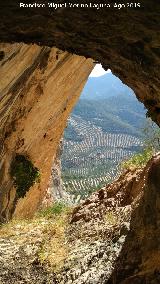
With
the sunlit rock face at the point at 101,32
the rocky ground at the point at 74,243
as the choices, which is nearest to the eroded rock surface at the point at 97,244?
the rocky ground at the point at 74,243

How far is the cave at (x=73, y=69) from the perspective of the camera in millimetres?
6162

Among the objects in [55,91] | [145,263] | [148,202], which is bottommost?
[145,263]

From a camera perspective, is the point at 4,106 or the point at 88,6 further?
the point at 4,106

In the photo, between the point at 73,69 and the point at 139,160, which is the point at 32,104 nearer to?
the point at 73,69

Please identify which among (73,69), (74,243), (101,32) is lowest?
(74,243)

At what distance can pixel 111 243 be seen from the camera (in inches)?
471

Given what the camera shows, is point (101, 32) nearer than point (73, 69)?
Yes

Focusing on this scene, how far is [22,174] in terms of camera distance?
21859 mm

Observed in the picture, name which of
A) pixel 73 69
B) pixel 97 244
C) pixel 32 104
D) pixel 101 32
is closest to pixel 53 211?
pixel 32 104

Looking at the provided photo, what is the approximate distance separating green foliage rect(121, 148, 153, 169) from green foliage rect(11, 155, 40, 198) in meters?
4.63

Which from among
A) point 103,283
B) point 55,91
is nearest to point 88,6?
point 103,283

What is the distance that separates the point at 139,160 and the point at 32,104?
5.21m

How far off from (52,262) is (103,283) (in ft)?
7.04

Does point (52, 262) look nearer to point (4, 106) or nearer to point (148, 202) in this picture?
point (148, 202)
